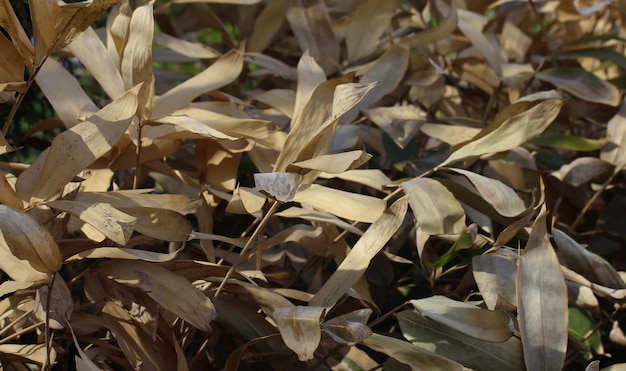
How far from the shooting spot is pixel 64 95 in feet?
2.96

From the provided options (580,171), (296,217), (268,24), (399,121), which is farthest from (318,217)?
(268,24)

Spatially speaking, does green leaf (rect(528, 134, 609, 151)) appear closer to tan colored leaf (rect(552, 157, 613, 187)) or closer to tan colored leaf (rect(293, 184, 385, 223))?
tan colored leaf (rect(552, 157, 613, 187))

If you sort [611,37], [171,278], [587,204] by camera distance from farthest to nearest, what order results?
[611,37]
[587,204]
[171,278]

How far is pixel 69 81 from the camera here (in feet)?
3.01

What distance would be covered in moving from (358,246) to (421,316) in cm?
9

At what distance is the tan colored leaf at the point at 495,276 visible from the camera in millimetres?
724

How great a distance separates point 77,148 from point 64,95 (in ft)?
0.66

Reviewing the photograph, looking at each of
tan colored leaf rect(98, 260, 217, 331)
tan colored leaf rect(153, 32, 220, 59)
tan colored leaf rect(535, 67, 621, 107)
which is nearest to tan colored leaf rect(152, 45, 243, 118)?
tan colored leaf rect(153, 32, 220, 59)

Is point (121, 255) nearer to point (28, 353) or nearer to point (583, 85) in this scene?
point (28, 353)

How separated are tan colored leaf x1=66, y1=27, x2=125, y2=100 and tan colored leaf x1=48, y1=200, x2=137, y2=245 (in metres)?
0.22

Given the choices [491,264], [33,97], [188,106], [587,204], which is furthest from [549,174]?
[33,97]

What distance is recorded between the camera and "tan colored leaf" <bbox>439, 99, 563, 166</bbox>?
0.84 meters

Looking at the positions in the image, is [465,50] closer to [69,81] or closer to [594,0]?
[594,0]

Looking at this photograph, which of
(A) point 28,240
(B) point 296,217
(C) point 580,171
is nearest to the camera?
(A) point 28,240
